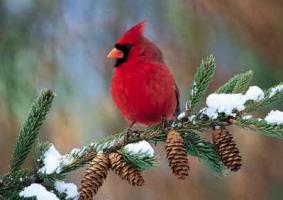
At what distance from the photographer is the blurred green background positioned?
2.62 meters

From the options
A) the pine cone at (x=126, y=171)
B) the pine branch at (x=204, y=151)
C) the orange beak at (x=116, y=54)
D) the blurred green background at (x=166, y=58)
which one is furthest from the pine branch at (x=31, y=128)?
the blurred green background at (x=166, y=58)

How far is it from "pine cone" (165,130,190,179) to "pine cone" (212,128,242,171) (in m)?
0.05

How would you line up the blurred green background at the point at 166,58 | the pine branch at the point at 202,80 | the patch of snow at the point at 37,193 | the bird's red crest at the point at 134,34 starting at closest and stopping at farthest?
the patch of snow at the point at 37,193 < the pine branch at the point at 202,80 < the bird's red crest at the point at 134,34 < the blurred green background at the point at 166,58

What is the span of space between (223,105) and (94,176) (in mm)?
243

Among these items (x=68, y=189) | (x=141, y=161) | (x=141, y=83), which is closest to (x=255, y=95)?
(x=141, y=161)

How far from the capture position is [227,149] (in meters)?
0.95

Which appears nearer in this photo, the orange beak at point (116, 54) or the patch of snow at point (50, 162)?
the patch of snow at point (50, 162)

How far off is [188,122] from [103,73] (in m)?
1.84

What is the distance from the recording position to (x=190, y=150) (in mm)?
1061

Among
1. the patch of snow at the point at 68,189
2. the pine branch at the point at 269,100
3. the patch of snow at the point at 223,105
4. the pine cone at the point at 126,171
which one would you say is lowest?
the patch of snow at the point at 68,189

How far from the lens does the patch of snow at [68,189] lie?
90 cm

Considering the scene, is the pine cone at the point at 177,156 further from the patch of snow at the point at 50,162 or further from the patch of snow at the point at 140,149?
the patch of snow at the point at 50,162

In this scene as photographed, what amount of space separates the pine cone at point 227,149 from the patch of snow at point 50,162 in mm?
235

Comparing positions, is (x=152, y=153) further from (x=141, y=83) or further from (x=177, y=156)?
(x=141, y=83)
